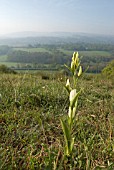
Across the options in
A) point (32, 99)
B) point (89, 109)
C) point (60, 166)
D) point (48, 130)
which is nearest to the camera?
point (60, 166)

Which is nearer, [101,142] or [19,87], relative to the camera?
[101,142]

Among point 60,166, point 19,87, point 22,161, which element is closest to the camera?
point 60,166

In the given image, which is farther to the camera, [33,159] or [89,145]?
[89,145]

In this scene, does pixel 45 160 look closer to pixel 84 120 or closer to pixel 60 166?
pixel 60 166

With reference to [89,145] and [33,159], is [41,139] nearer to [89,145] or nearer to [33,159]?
[33,159]

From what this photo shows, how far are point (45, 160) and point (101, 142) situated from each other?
0.68 meters

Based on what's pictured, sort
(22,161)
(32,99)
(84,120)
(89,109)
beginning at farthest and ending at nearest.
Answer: (32,99) < (89,109) < (84,120) < (22,161)

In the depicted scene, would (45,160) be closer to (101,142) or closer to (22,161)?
(22,161)

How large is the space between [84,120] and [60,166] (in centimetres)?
103

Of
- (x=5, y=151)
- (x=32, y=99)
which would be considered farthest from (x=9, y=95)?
(x=5, y=151)

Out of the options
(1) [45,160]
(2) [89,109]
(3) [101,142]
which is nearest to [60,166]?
(1) [45,160]

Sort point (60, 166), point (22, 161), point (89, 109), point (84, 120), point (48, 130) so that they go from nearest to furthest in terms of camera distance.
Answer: point (60, 166), point (22, 161), point (48, 130), point (84, 120), point (89, 109)

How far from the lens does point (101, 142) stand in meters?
1.91

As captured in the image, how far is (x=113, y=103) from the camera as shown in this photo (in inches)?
127
